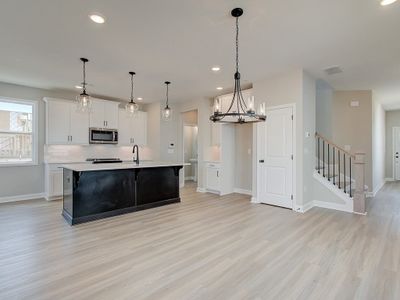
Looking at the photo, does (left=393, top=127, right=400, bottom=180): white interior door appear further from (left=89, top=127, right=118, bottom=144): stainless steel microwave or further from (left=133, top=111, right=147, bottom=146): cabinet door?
(left=89, top=127, right=118, bottom=144): stainless steel microwave

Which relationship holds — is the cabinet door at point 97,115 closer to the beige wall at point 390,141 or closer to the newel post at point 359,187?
the newel post at point 359,187

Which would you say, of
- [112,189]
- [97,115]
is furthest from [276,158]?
[97,115]

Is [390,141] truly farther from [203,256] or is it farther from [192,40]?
[203,256]

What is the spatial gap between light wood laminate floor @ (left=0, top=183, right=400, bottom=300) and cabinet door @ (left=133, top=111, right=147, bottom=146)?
3473 millimetres

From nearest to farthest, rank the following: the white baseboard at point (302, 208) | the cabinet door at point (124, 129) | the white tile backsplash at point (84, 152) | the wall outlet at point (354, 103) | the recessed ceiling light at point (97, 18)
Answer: the recessed ceiling light at point (97, 18) < the white baseboard at point (302, 208) < the white tile backsplash at point (84, 152) < the wall outlet at point (354, 103) < the cabinet door at point (124, 129)

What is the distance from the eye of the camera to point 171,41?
3.29m

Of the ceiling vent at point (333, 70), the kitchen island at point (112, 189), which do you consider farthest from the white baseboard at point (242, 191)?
the ceiling vent at point (333, 70)

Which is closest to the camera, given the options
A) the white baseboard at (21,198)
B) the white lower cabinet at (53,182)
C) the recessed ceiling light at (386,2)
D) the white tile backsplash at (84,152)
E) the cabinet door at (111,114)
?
the recessed ceiling light at (386,2)

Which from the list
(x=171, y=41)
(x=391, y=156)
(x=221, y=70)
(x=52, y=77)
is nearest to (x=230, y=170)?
(x=221, y=70)

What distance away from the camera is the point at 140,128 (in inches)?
293

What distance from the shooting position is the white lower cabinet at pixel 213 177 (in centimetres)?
623

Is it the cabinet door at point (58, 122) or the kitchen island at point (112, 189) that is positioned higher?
the cabinet door at point (58, 122)

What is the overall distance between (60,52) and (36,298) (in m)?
3.47

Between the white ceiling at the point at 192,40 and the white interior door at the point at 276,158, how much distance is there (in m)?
1.01
